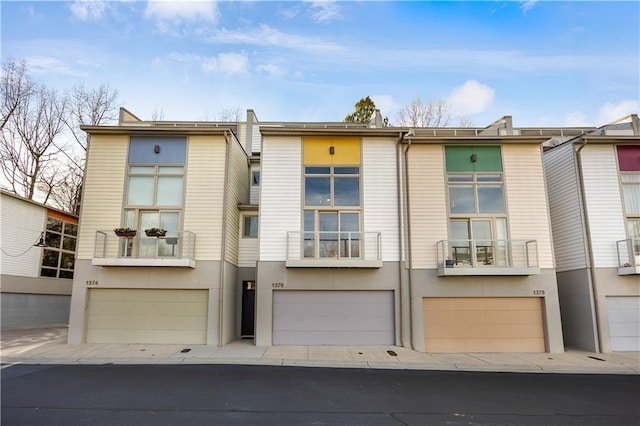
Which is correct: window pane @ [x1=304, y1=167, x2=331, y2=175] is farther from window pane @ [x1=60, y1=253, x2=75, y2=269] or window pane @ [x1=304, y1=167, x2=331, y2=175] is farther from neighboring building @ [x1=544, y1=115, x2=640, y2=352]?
window pane @ [x1=60, y1=253, x2=75, y2=269]

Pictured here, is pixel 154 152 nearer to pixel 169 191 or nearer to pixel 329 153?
pixel 169 191

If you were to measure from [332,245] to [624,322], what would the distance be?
8816mm

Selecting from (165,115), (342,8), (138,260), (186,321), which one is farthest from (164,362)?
(165,115)

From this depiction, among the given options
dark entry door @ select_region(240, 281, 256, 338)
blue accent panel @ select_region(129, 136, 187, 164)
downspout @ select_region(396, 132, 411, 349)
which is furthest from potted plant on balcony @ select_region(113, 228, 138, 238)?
downspout @ select_region(396, 132, 411, 349)

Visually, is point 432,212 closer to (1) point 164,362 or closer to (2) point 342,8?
(2) point 342,8

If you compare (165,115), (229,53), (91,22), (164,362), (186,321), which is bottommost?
(164,362)

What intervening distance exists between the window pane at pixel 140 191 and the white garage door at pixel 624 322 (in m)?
14.1

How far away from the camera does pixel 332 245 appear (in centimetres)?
1105

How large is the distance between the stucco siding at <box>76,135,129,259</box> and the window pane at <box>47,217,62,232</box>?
5.95m

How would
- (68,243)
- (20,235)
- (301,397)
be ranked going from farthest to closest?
(68,243), (20,235), (301,397)

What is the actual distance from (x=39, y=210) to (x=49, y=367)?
960 centimetres

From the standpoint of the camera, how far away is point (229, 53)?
1341 cm

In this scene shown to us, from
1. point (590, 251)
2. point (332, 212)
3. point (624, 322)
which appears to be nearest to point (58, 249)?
point (332, 212)

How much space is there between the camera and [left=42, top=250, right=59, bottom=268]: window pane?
15.4m
